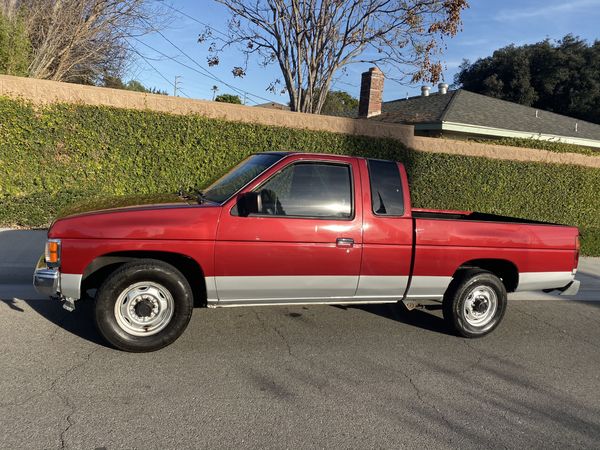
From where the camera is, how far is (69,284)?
393cm

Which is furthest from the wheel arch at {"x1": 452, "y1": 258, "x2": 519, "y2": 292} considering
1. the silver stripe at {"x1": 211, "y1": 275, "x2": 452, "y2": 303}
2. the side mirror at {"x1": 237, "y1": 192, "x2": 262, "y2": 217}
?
the side mirror at {"x1": 237, "y1": 192, "x2": 262, "y2": 217}

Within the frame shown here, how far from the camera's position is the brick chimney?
19.3 m

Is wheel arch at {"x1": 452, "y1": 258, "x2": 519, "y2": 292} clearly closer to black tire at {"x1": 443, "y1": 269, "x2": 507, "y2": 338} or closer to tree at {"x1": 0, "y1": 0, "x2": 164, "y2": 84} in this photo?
black tire at {"x1": 443, "y1": 269, "x2": 507, "y2": 338}

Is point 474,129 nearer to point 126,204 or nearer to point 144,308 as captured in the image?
point 126,204

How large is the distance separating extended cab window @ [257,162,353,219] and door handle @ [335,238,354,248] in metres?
0.22

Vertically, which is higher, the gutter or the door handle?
the gutter

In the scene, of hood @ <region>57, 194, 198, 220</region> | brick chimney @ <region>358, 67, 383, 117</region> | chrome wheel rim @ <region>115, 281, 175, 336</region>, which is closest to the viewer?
chrome wheel rim @ <region>115, 281, 175, 336</region>

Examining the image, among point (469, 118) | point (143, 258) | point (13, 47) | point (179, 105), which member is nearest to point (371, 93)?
point (469, 118)

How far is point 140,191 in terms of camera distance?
9.51 metres

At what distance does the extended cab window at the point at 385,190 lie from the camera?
182 inches

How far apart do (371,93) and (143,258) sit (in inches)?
673

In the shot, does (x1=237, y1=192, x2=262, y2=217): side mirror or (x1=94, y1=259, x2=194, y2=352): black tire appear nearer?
(x1=94, y1=259, x2=194, y2=352): black tire

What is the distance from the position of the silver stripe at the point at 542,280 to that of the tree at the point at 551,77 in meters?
33.7

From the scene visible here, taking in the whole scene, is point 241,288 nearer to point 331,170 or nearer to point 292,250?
point 292,250
